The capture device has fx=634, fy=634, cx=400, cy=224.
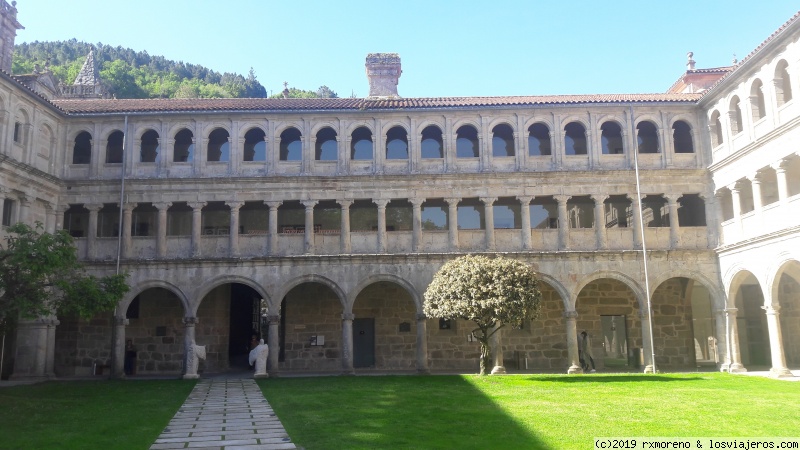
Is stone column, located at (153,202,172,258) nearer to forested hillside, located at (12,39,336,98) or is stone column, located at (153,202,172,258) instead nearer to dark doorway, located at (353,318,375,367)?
dark doorway, located at (353,318,375,367)

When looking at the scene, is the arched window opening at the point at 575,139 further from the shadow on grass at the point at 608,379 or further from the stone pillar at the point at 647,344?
the shadow on grass at the point at 608,379

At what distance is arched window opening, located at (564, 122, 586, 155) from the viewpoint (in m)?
25.8

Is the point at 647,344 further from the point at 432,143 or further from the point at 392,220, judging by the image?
the point at 432,143

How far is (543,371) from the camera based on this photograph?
957 inches

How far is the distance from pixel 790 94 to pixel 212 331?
74.1ft

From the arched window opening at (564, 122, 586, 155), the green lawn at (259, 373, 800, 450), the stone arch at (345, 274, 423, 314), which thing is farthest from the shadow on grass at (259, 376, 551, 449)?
the arched window opening at (564, 122, 586, 155)

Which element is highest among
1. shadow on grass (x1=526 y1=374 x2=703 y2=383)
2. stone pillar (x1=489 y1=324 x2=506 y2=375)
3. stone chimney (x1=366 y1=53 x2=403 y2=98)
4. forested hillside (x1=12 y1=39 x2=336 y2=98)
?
forested hillside (x1=12 y1=39 x2=336 y2=98)

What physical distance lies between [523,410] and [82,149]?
21268 mm

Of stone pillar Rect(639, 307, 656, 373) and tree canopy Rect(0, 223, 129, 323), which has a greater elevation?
tree canopy Rect(0, 223, 129, 323)

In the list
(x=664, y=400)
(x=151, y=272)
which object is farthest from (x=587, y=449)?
(x=151, y=272)

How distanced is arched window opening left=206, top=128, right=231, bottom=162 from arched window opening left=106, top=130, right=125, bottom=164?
3.56m

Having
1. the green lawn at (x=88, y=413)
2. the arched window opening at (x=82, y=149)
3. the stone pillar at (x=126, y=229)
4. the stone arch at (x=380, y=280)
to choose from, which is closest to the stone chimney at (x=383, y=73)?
the stone arch at (x=380, y=280)

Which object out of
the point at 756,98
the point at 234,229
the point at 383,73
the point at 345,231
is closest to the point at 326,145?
the point at 345,231

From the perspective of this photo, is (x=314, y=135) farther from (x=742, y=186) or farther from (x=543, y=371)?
(x=742, y=186)
